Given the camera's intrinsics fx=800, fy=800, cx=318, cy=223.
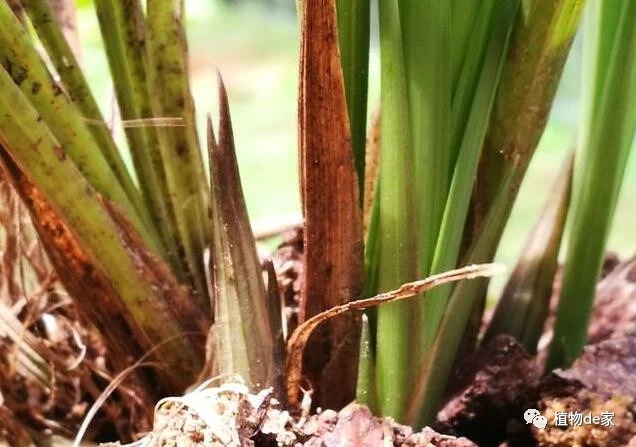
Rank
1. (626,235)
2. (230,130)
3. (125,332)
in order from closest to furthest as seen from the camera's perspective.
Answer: (230,130)
(125,332)
(626,235)

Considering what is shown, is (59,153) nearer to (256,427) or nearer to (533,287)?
(256,427)

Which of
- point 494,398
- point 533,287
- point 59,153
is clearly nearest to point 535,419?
point 494,398

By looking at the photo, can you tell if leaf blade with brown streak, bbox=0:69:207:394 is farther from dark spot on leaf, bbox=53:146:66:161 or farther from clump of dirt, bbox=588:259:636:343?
clump of dirt, bbox=588:259:636:343

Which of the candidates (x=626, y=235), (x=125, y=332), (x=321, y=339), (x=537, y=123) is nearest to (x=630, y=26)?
(x=537, y=123)

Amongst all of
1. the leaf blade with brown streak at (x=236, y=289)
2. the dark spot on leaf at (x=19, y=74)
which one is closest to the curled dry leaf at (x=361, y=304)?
the leaf blade with brown streak at (x=236, y=289)

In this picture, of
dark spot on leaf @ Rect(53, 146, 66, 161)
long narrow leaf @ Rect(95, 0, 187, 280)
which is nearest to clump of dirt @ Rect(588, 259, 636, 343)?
long narrow leaf @ Rect(95, 0, 187, 280)

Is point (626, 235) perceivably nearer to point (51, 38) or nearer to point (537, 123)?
point (537, 123)

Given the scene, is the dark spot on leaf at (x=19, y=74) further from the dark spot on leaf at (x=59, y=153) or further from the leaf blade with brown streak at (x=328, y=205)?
the leaf blade with brown streak at (x=328, y=205)
